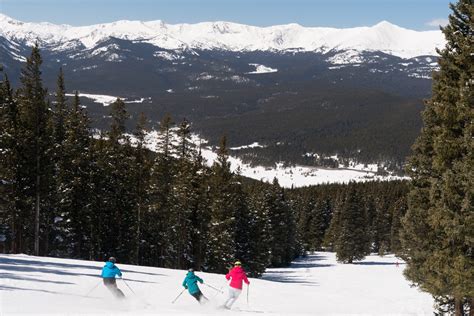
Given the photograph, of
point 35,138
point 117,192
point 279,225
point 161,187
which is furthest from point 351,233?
point 35,138

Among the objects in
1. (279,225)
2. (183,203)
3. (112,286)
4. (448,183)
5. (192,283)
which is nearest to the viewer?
(112,286)

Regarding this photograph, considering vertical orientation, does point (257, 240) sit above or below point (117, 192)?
below

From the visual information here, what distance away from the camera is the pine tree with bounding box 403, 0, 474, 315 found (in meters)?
17.3

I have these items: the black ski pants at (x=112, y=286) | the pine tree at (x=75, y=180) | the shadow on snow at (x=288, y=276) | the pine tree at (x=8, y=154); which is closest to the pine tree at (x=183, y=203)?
the pine tree at (x=75, y=180)

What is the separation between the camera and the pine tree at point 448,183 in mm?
17344

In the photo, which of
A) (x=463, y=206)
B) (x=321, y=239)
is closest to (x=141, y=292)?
(x=463, y=206)

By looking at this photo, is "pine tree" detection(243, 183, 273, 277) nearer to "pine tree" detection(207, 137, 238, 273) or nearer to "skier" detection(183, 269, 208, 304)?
"pine tree" detection(207, 137, 238, 273)

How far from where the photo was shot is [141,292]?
19.5 meters

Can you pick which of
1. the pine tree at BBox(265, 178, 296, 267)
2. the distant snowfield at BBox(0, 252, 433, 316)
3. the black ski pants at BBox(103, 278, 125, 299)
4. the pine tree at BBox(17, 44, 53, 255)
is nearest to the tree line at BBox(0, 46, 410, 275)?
the pine tree at BBox(17, 44, 53, 255)

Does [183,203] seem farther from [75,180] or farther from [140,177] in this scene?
[75,180]

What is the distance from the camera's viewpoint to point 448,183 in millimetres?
17672

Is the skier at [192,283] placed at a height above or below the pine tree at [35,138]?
below

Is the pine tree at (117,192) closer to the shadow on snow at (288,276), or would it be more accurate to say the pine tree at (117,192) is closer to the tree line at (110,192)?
the tree line at (110,192)

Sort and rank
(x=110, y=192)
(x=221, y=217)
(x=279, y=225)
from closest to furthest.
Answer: (x=221, y=217) → (x=110, y=192) → (x=279, y=225)
